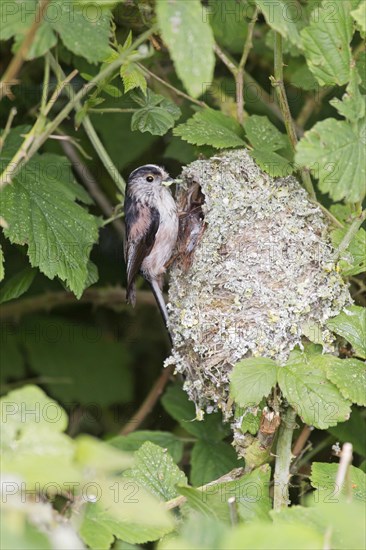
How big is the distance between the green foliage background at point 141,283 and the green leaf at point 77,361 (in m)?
0.01

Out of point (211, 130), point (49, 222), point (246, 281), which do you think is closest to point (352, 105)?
point (211, 130)

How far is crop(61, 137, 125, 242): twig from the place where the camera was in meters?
4.62

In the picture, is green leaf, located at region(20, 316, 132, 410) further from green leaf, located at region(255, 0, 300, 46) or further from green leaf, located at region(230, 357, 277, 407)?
green leaf, located at region(255, 0, 300, 46)

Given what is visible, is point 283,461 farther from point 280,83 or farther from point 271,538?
point 271,538

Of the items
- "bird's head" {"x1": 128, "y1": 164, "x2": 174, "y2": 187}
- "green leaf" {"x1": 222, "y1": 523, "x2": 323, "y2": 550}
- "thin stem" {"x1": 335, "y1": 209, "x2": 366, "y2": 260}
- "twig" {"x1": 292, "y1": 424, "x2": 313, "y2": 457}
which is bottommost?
"twig" {"x1": 292, "y1": 424, "x2": 313, "y2": 457}

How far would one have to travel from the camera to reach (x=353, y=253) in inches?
128

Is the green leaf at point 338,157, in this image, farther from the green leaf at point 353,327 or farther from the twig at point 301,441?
the twig at point 301,441

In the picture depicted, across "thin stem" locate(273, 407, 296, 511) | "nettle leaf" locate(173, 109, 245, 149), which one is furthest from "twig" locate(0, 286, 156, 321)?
"thin stem" locate(273, 407, 296, 511)

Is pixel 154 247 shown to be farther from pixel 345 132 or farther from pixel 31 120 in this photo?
pixel 345 132

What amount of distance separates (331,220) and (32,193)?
128cm

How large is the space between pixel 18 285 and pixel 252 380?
52.4 inches

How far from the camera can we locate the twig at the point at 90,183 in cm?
462

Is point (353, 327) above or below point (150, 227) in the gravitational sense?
above

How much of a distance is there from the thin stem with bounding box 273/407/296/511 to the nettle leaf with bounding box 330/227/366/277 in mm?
625
